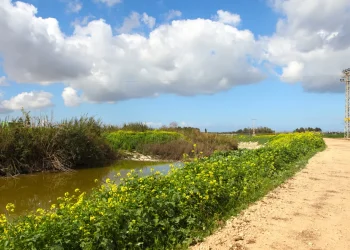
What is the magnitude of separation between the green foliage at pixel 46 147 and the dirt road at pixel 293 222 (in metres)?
12.0

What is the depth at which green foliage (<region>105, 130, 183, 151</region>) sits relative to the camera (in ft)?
82.6

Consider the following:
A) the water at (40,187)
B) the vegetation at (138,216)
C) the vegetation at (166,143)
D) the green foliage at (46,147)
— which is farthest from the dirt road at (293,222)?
the vegetation at (166,143)

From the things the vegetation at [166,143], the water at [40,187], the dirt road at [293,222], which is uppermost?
the vegetation at [166,143]

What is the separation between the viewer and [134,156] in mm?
23469

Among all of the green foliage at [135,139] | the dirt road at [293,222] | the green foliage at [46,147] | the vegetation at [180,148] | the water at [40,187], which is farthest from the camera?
the green foliage at [135,139]

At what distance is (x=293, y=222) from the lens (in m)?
5.79

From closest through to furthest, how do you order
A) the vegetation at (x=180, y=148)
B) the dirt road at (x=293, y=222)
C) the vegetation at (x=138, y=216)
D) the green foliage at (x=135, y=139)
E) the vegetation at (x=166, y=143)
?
the vegetation at (x=138, y=216)
the dirt road at (x=293, y=222)
the vegetation at (x=180, y=148)
the vegetation at (x=166, y=143)
the green foliage at (x=135, y=139)

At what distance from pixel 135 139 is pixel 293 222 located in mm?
20489

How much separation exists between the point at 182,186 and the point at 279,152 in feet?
24.0

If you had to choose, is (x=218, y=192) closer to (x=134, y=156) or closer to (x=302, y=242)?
(x=302, y=242)

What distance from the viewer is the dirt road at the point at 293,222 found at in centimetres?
482

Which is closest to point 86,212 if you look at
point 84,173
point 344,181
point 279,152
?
point 344,181

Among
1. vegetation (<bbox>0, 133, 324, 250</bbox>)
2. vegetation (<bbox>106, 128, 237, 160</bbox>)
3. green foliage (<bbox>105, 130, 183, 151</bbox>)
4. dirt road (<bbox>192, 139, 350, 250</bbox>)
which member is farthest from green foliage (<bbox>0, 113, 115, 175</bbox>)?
dirt road (<bbox>192, 139, 350, 250</bbox>)

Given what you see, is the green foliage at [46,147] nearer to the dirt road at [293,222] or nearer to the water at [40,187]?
the water at [40,187]
